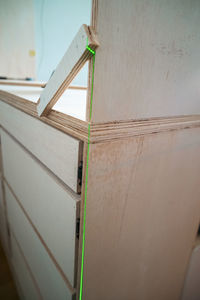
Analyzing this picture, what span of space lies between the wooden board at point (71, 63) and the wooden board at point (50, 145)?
0.07 metres

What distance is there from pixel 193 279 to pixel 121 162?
2.49ft

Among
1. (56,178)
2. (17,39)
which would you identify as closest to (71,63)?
(56,178)

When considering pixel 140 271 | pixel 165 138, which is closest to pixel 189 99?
pixel 165 138

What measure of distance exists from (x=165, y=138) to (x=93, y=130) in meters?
0.21

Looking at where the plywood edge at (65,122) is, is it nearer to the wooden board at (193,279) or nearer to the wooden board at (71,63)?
the wooden board at (71,63)

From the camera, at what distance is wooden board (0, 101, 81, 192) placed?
1.21 feet

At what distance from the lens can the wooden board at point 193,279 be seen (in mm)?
773

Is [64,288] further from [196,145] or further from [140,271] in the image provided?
[196,145]

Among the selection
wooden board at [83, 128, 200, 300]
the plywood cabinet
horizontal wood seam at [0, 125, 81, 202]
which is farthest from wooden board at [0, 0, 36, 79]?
wooden board at [83, 128, 200, 300]

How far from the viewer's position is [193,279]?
2.70ft

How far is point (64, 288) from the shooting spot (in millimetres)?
490

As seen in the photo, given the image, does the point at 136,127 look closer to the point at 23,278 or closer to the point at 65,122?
the point at 65,122

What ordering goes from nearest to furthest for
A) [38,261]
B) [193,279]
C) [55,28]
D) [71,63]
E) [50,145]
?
[71,63] < [50,145] < [38,261] < [193,279] < [55,28]

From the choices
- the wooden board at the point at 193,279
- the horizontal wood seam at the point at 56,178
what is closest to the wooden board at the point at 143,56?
the horizontal wood seam at the point at 56,178
